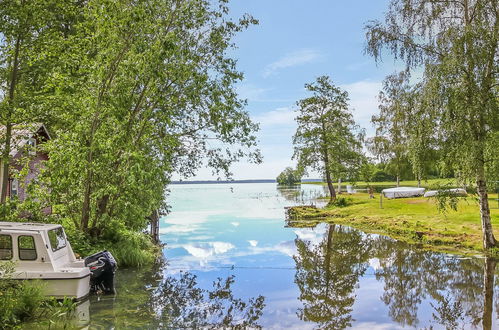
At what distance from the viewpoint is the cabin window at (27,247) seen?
11672 mm

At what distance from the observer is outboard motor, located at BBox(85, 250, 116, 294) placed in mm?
13141

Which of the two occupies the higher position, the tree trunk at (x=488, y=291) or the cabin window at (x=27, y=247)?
the cabin window at (x=27, y=247)

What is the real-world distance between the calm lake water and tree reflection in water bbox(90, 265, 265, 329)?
3cm

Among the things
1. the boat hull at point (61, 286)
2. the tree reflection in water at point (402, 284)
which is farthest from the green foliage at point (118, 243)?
the tree reflection in water at point (402, 284)

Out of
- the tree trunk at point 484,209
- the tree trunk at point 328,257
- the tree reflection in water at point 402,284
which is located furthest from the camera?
the tree trunk at point 484,209

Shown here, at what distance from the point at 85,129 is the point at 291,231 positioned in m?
18.8

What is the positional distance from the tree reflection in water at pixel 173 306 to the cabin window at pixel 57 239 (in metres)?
2.15

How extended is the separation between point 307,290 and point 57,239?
29.3ft

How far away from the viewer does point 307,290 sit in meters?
14.3

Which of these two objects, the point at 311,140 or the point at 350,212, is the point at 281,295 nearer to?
the point at 350,212

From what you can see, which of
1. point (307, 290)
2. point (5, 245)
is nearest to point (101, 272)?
point (5, 245)

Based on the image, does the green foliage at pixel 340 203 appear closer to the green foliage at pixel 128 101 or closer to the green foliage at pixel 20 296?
the green foliage at pixel 128 101

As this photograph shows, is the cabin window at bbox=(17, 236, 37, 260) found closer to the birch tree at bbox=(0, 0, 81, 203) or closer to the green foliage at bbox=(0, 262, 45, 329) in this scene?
the green foliage at bbox=(0, 262, 45, 329)

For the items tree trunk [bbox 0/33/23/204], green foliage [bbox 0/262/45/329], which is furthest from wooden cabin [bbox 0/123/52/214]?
green foliage [bbox 0/262/45/329]
